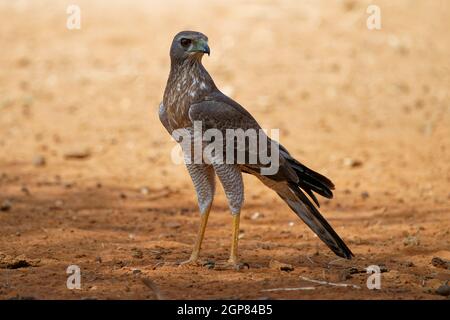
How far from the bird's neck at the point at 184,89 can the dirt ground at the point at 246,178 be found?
116 cm

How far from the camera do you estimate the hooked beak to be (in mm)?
5898

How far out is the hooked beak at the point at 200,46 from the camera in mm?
5898

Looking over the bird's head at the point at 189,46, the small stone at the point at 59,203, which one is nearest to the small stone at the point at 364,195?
the small stone at the point at 59,203

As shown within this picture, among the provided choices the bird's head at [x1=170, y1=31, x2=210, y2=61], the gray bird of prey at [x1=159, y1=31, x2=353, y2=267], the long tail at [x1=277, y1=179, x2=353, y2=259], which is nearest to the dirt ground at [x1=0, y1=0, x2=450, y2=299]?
the long tail at [x1=277, y1=179, x2=353, y2=259]

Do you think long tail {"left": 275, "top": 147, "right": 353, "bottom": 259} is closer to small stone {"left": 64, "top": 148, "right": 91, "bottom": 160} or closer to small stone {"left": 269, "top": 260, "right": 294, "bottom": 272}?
small stone {"left": 269, "top": 260, "right": 294, "bottom": 272}

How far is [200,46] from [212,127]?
626 millimetres

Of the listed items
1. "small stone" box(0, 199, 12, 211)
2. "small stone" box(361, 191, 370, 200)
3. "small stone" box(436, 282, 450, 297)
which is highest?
"small stone" box(361, 191, 370, 200)

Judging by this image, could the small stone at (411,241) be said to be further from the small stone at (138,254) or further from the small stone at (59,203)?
the small stone at (59,203)

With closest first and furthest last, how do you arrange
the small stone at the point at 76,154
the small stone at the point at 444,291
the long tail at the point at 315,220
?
the small stone at the point at 444,291 < the long tail at the point at 315,220 < the small stone at the point at 76,154

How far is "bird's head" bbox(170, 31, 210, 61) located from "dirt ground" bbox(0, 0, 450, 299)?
1624mm

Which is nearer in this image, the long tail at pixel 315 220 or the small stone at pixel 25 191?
the long tail at pixel 315 220

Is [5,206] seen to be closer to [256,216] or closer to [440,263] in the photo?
[256,216]

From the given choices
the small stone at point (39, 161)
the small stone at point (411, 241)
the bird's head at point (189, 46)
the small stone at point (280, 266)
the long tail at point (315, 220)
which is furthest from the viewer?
the small stone at point (39, 161)

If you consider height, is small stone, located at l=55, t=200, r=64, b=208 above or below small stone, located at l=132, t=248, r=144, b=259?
above
